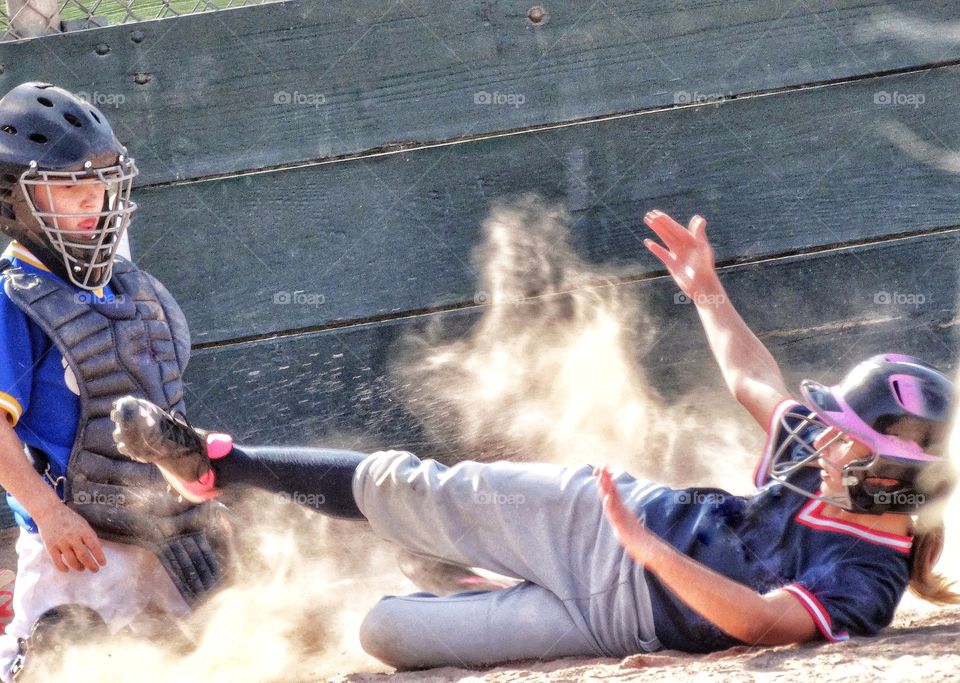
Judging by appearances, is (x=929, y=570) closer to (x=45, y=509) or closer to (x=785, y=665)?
(x=785, y=665)

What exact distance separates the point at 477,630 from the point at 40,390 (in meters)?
1.23

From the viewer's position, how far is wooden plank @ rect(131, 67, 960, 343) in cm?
387

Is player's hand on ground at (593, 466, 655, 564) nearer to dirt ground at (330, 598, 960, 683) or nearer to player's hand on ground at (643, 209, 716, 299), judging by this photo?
dirt ground at (330, 598, 960, 683)

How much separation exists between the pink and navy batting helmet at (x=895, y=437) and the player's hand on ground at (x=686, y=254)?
0.69 m

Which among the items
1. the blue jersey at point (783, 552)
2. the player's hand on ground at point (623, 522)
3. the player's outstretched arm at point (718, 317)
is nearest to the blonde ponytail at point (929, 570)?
the blue jersey at point (783, 552)

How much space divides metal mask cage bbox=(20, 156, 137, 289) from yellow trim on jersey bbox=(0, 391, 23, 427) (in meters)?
0.33

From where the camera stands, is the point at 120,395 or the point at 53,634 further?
the point at 120,395

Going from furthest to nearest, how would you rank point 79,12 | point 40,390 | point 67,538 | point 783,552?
point 79,12, point 40,390, point 67,538, point 783,552

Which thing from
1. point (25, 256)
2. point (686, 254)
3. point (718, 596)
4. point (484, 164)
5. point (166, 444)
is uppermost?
point (484, 164)

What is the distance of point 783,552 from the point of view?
2465 millimetres

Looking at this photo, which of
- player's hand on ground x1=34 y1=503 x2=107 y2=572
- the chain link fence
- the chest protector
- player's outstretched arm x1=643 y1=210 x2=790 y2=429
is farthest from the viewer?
the chain link fence

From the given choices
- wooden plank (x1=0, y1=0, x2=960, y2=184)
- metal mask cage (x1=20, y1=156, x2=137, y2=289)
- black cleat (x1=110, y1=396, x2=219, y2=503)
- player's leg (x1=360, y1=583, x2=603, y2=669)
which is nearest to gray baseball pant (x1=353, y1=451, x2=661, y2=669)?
player's leg (x1=360, y1=583, x2=603, y2=669)

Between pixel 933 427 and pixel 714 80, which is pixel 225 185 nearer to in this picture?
pixel 714 80

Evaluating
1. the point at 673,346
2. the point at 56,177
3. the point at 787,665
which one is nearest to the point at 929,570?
the point at 787,665
